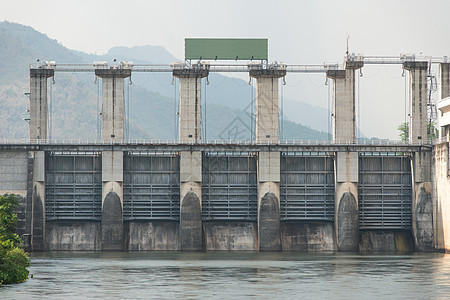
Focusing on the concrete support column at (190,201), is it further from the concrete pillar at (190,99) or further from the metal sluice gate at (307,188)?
the metal sluice gate at (307,188)

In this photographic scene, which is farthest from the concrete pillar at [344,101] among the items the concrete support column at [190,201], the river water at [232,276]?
the concrete support column at [190,201]

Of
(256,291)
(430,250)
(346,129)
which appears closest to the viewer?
(256,291)

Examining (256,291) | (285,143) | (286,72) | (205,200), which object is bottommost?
(256,291)

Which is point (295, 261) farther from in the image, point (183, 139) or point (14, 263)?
point (14, 263)

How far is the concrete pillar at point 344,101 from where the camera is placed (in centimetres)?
12375

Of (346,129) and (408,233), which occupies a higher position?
(346,129)

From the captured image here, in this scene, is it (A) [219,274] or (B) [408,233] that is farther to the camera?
(B) [408,233]

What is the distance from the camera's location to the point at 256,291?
72.2m

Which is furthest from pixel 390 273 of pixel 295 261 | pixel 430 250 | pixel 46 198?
pixel 46 198

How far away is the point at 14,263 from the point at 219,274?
21.0 metres

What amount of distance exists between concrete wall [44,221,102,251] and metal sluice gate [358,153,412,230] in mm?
36224

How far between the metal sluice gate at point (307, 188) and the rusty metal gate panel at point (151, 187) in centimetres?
1480

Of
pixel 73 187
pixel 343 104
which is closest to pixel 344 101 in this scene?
pixel 343 104

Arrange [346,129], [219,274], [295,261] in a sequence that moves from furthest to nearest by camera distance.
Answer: [346,129]
[295,261]
[219,274]
